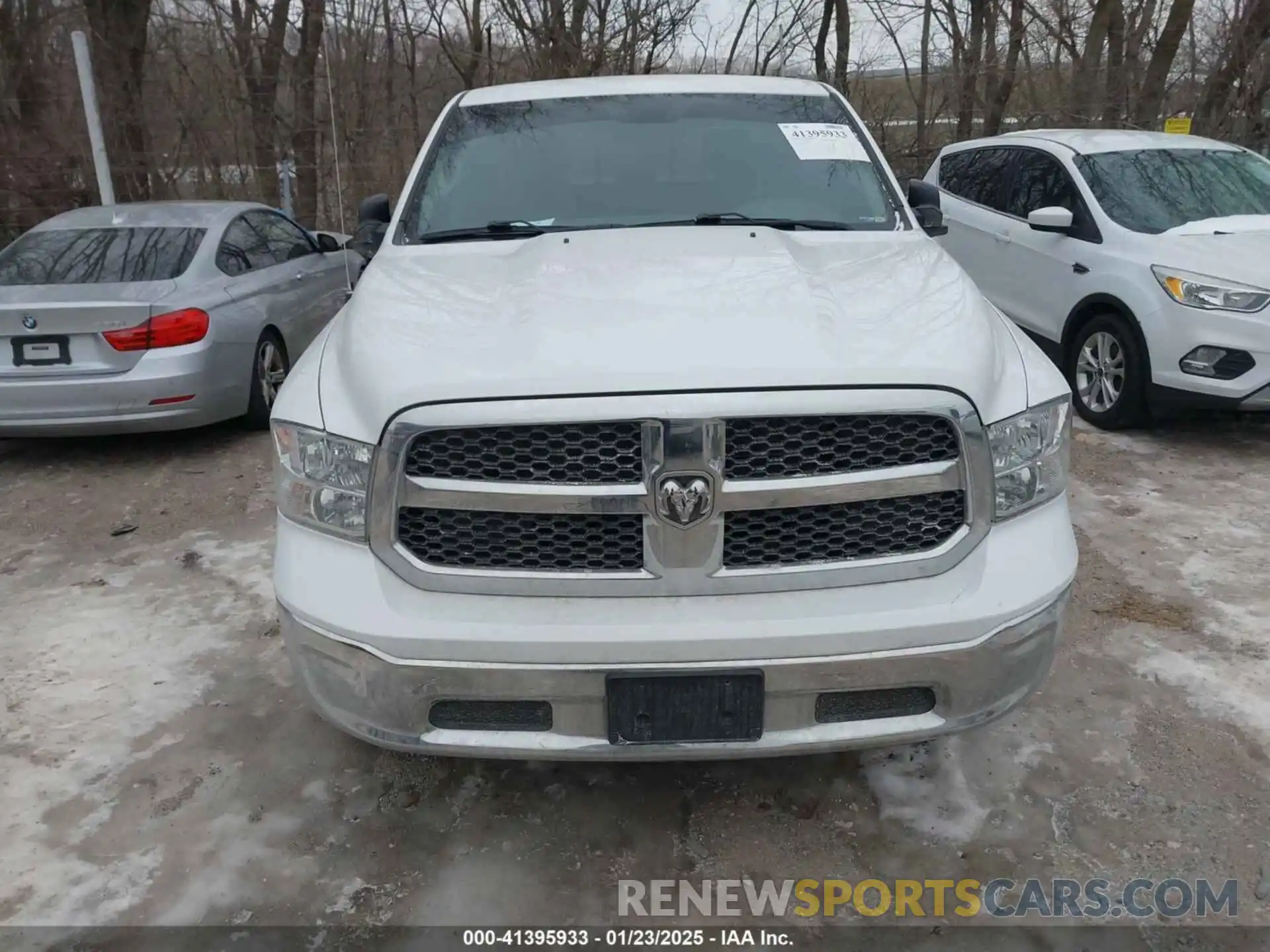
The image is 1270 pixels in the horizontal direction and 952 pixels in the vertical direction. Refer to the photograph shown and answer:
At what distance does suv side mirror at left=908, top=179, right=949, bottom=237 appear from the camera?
3.71 metres

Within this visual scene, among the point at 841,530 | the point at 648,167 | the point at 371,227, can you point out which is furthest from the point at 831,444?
the point at 371,227

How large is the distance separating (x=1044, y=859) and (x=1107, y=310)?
4.32 metres

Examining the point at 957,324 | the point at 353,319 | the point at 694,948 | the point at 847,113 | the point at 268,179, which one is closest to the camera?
the point at 694,948

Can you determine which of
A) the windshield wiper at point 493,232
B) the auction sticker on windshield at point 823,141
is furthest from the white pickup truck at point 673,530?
the auction sticker on windshield at point 823,141

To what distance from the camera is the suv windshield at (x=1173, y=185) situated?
5.83m

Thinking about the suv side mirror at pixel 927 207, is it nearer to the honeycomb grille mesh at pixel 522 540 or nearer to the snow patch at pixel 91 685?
the honeycomb grille mesh at pixel 522 540

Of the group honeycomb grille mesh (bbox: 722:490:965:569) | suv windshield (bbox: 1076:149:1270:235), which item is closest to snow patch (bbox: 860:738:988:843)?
honeycomb grille mesh (bbox: 722:490:965:569)

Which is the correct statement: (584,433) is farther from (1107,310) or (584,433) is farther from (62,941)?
(1107,310)

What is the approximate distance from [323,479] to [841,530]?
1226 mm

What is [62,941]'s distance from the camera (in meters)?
2.23

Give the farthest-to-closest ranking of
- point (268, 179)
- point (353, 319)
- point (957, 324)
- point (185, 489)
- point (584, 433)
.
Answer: point (268, 179) → point (185, 489) → point (353, 319) → point (957, 324) → point (584, 433)

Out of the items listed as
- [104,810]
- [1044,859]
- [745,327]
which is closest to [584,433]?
[745,327]

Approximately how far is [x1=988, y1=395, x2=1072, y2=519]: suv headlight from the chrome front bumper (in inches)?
10.2

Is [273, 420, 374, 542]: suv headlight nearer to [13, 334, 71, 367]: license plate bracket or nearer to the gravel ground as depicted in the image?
the gravel ground
